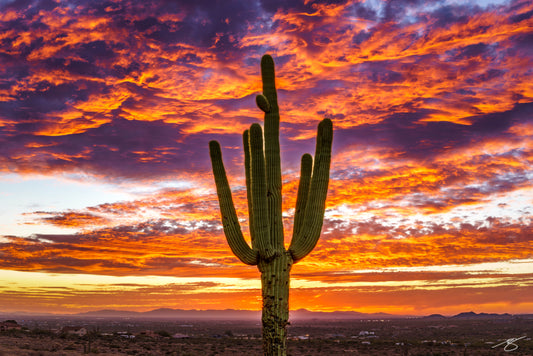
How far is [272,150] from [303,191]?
65.2 inches

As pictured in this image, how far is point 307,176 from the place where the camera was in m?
14.0

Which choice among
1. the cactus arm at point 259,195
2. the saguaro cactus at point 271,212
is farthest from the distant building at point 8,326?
the cactus arm at point 259,195

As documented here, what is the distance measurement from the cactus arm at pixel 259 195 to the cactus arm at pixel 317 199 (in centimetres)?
79

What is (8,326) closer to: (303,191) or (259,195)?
(303,191)

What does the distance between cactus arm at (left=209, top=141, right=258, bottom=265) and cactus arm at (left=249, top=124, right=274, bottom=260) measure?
1.17ft

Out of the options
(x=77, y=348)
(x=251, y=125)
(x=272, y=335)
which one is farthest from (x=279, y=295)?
(x=77, y=348)

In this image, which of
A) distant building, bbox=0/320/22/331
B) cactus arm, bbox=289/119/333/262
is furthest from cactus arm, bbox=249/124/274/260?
distant building, bbox=0/320/22/331

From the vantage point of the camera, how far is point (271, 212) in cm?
1280

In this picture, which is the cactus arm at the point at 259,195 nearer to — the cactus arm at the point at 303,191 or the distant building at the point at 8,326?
the cactus arm at the point at 303,191

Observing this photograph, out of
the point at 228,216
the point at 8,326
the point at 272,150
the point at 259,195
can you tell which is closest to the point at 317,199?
the point at 259,195

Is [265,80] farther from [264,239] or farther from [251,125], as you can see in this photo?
[264,239]

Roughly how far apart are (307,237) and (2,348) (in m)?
20.5

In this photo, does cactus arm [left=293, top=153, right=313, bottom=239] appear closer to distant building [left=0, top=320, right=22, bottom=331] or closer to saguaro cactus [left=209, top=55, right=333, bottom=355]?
saguaro cactus [left=209, top=55, right=333, bottom=355]

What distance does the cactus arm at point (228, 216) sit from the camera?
12750 mm
